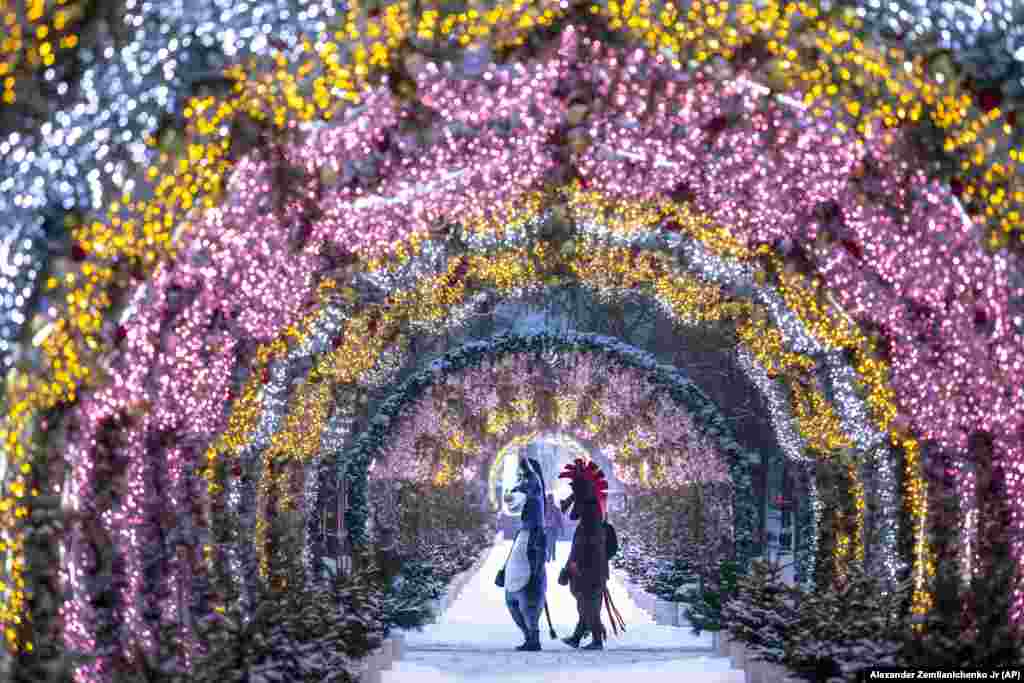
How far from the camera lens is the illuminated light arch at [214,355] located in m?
7.83

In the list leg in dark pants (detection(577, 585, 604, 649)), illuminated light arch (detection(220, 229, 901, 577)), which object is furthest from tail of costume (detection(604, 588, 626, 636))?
illuminated light arch (detection(220, 229, 901, 577))

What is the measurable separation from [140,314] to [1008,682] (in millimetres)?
4995

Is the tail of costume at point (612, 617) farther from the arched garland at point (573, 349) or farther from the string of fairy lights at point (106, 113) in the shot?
Answer: the string of fairy lights at point (106, 113)

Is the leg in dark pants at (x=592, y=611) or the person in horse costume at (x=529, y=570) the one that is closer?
the person in horse costume at (x=529, y=570)

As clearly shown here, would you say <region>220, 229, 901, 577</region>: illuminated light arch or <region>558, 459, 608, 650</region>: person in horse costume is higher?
<region>220, 229, 901, 577</region>: illuminated light arch

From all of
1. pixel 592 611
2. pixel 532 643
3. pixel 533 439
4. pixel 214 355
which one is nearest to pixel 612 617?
pixel 592 611

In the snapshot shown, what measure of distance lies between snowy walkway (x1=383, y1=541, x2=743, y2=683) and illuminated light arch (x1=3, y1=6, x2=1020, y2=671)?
3078 mm

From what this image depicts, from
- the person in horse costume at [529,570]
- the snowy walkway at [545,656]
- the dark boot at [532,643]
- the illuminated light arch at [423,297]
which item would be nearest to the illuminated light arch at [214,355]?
the illuminated light arch at [423,297]

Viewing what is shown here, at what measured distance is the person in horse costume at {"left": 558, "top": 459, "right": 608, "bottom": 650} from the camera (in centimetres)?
1656

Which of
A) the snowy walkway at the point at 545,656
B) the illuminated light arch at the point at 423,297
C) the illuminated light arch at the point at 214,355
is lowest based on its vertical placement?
the snowy walkway at the point at 545,656

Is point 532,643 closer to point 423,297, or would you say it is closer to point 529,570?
point 529,570

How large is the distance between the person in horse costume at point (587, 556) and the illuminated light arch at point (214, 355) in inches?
184

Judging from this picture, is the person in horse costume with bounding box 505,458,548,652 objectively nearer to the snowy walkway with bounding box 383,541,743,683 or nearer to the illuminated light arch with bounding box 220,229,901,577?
the snowy walkway with bounding box 383,541,743,683

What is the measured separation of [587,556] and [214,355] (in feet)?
19.6
